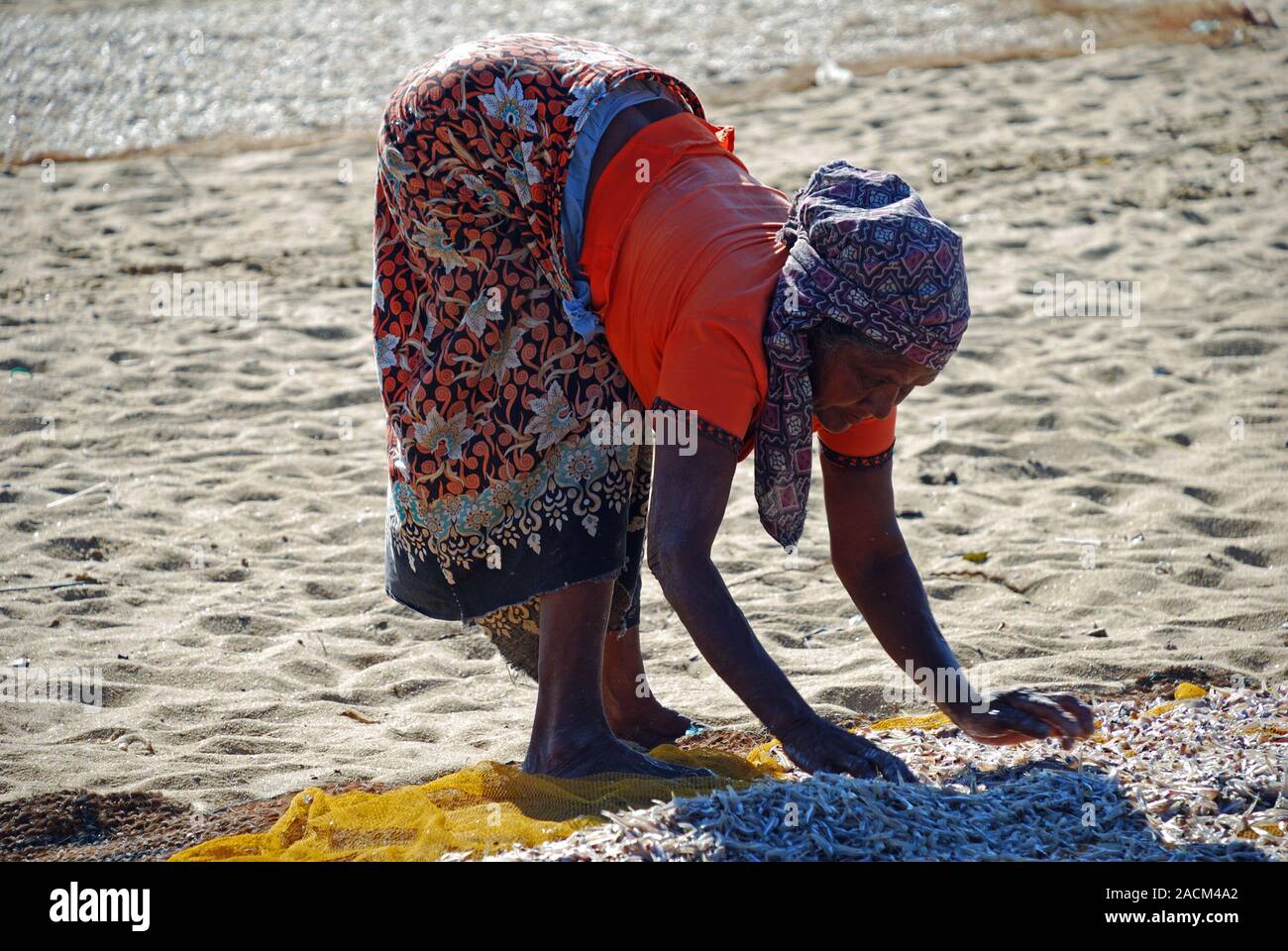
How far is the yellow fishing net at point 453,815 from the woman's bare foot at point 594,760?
0.03 meters

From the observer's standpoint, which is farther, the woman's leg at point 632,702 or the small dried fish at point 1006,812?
the woman's leg at point 632,702

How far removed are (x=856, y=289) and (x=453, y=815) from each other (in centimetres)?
123

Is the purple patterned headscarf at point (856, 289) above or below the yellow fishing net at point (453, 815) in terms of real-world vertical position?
above

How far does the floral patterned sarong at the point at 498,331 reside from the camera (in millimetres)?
2535

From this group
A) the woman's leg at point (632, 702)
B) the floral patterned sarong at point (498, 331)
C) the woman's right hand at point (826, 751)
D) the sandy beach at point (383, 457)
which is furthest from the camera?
the sandy beach at point (383, 457)

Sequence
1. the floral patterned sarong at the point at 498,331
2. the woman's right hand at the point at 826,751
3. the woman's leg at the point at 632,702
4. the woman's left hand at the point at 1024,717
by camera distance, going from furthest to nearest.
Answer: the woman's leg at the point at 632,702, the woman's left hand at the point at 1024,717, the floral patterned sarong at the point at 498,331, the woman's right hand at the point at 826,751

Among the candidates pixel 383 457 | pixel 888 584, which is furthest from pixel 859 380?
pixel 383 457

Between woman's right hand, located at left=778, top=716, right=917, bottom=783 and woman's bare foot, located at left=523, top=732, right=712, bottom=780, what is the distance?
1.03 feet

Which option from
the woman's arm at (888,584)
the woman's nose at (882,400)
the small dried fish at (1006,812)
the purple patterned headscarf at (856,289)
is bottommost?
the small dried fish at (1006,812)

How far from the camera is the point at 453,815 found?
2.57 m

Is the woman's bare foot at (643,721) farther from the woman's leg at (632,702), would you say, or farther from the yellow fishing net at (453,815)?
the yellow fishing net at (453,815)

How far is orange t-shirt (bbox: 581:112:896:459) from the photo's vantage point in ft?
7.57

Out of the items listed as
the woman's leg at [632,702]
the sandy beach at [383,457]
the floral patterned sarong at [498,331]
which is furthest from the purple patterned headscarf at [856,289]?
the sandy beach at [383,457]

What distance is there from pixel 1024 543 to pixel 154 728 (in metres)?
2.65
